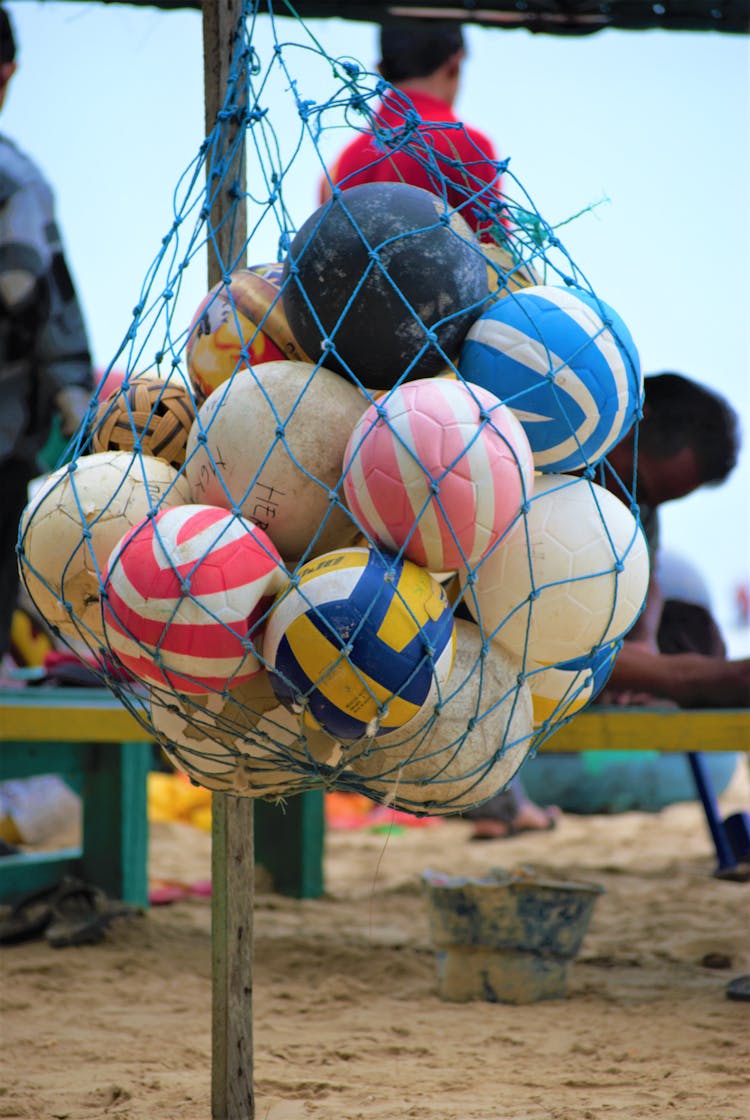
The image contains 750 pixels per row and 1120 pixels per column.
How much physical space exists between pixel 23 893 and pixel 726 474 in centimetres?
321

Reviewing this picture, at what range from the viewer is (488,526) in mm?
2131

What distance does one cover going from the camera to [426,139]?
262 cm

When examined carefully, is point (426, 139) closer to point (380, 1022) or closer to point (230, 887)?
point (230, 887)

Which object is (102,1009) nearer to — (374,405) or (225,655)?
(225,655)

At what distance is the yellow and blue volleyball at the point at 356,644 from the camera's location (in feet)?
6.70

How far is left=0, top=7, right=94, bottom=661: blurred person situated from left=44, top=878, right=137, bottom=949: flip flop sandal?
1.30 metres

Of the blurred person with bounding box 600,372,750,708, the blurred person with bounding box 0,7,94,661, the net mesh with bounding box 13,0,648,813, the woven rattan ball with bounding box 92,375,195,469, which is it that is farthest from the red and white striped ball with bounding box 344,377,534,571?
the blurred person with bounding box 0,7,94,661

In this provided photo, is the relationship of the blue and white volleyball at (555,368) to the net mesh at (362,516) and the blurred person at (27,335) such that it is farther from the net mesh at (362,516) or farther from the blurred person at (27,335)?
the blurred person at (27,335)

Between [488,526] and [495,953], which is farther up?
[488,526]

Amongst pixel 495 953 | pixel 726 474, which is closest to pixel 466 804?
pixel 495 953

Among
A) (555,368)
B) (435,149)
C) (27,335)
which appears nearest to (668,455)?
(435,149)

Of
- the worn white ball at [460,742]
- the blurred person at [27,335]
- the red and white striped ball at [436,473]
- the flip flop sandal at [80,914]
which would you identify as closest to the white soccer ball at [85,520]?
the red and white striped ball at [436,473]

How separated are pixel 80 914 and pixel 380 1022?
158cm

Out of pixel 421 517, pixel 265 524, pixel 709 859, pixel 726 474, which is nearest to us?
pixel 421 517
